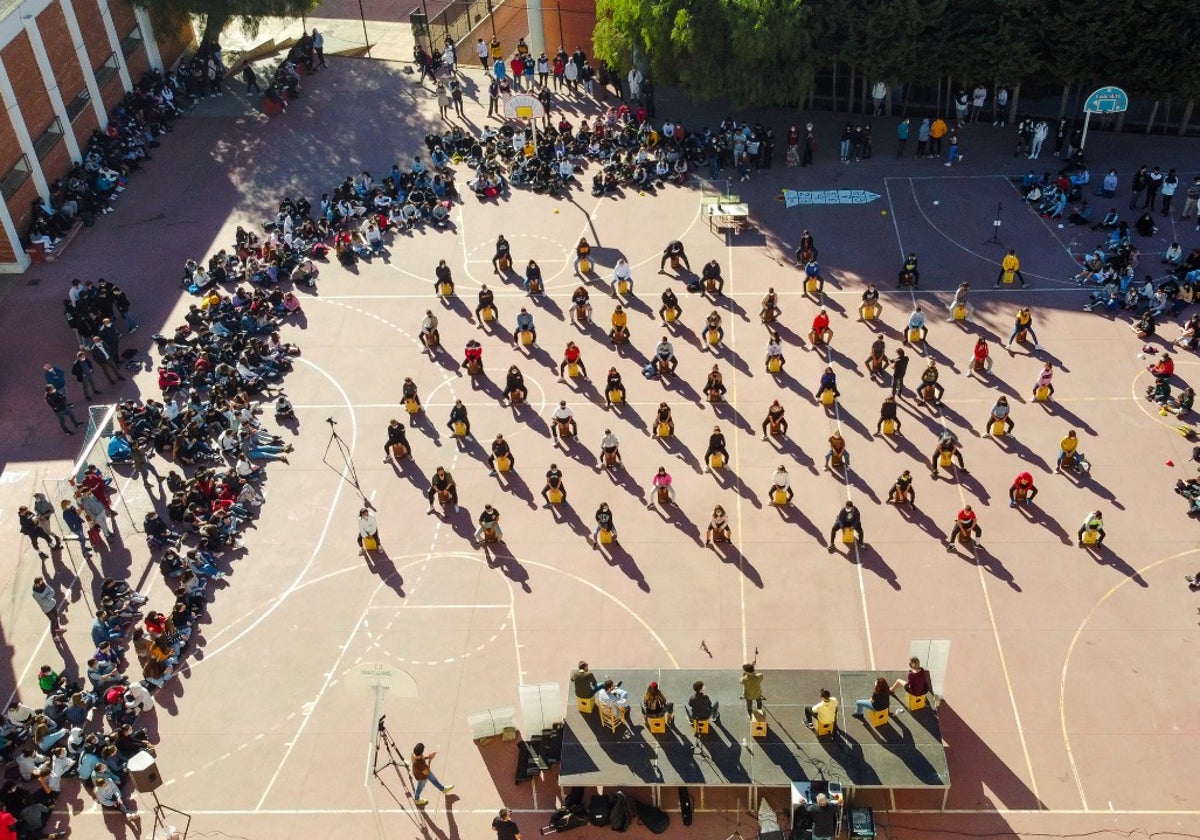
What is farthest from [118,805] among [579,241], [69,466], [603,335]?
[579,241]

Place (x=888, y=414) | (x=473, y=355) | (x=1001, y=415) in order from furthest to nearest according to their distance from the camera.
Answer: (x=473, y=355) < (x=888, y=414) < (x=1001, y=415)

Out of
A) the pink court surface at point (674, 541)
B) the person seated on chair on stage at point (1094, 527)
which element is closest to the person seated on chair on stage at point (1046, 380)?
the pink court surface at point (674, 541)

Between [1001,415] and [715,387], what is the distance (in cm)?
787

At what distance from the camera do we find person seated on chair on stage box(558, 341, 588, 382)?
35.3 meters

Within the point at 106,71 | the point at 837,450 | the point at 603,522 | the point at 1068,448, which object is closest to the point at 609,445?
the point at 603,522

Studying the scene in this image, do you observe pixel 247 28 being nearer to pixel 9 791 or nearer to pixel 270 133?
pixel 270 133

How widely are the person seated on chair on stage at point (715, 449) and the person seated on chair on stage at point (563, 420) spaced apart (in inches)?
150

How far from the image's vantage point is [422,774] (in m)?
24.1

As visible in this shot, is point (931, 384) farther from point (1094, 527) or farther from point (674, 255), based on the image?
point (674, 255)

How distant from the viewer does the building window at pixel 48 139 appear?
4491cm

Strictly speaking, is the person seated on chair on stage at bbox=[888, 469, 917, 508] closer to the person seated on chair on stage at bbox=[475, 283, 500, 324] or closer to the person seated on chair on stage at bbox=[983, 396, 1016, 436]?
the person seated on chair on stage at bbox=[983, 396, 1016, 436]

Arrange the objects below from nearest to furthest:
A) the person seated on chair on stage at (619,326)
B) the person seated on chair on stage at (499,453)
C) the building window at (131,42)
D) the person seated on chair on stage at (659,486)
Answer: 1. the person seated on chair on stage at (659,486)
2. the person seated on chair on stage at (499,453)
3. the person seated on chair on stage at (619,326)
4. the building window at (131,42)

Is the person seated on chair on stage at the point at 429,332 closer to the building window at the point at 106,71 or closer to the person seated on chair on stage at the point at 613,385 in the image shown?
the person seated on chair on stage at the point at 613,385

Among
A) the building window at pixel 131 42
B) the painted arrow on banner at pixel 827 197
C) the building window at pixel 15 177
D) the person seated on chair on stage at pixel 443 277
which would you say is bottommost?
the painted arrow on banner at pixel 827 197
